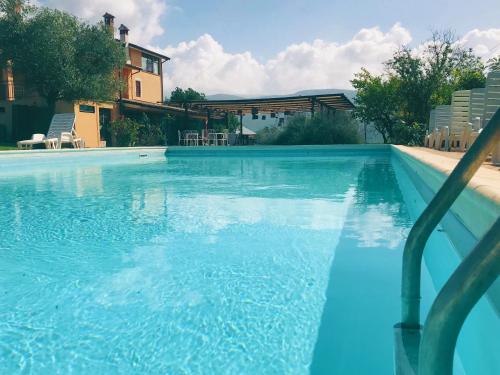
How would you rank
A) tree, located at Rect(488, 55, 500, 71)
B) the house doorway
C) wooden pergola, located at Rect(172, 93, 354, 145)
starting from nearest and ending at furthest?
wooden pergola, located at Rect(172, 93, 354, 145) < the house doorway < tree, located at Rect(488, 55, 500, 71)

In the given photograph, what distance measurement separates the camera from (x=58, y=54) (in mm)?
16234

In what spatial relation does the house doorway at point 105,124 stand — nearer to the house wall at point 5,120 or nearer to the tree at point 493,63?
the house wall at point 5,120

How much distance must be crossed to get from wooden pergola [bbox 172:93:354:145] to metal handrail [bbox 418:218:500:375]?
57.9 feet

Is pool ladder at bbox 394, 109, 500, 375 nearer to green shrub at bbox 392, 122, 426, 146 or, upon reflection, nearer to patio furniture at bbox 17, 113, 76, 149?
patio furniture at bbox 17, 113, 76, 149

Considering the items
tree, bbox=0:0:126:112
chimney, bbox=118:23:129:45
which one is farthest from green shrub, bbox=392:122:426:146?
chimney, bbox=118:23:129:45

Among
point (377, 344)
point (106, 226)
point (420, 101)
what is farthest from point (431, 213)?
point (420, 101)

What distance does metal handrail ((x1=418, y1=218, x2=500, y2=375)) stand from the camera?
0.47m

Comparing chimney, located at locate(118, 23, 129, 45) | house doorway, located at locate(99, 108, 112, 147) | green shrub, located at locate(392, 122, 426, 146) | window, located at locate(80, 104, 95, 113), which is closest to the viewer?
green shrub, located at locate(392, 122, 426, 146)

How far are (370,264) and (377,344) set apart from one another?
1.10 meters

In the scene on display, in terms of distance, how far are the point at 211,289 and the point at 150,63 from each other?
85.2 ft

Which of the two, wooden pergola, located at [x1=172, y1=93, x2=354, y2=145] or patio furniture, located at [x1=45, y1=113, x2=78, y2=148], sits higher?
wooden pergola, located at [x1=172, y1=93, x2=354, y2=145]

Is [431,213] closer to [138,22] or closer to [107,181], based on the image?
[107,181]

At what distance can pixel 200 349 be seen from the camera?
5.66ft

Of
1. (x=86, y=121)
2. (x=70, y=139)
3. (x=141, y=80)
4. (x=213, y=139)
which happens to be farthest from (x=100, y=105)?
(x=141, y=80)
